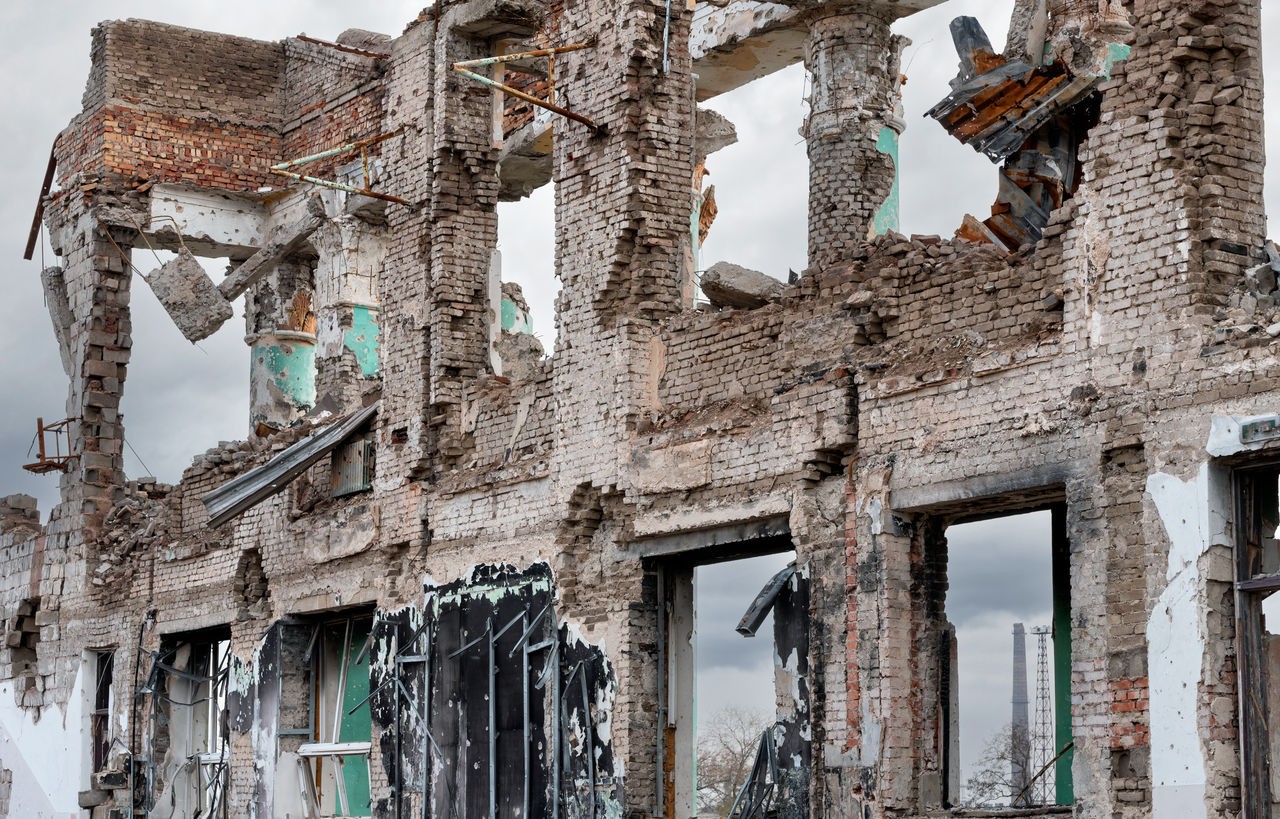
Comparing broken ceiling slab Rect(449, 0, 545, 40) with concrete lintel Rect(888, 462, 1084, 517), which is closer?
concrete lintel Rect(888, 462, 1084, 517)

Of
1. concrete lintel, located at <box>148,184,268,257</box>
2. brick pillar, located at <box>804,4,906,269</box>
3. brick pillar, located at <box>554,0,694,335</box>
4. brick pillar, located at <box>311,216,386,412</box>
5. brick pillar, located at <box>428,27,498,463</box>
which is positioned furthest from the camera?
brick pillar, located at <box>311,216,386,412</box>

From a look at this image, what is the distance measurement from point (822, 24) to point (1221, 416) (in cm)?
862

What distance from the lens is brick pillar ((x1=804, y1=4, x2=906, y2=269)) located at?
15.4 metres

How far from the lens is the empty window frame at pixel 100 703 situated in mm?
16641

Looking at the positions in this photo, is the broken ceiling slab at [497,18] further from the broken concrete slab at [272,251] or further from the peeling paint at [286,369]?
the peeling paint at [286,369]

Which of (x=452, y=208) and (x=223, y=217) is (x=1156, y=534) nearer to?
(x=452, y=208)

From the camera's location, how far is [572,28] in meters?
12.0

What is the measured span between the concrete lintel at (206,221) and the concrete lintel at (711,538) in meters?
8.98

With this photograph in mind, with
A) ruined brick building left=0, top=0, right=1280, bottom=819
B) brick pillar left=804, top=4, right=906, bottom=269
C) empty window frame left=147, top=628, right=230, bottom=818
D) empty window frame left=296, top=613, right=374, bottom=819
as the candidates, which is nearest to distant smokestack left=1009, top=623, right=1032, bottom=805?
ruined brick building left=0, top=0, right=1280, bottom=819

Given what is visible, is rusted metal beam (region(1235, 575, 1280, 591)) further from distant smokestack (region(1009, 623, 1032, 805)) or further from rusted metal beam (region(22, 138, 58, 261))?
rusted metal beam (region(22, 138, 58, 261))

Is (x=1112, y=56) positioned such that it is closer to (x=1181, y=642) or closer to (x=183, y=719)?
(x=1181, y=642)

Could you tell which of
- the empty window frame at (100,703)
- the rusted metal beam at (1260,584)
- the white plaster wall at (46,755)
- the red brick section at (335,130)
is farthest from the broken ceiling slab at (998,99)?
the white plaster wall at (46,755)

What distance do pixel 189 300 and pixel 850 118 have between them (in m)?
6.72

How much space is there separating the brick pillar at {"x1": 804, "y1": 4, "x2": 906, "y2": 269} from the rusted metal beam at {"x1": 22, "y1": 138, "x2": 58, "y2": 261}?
834 centimetres
